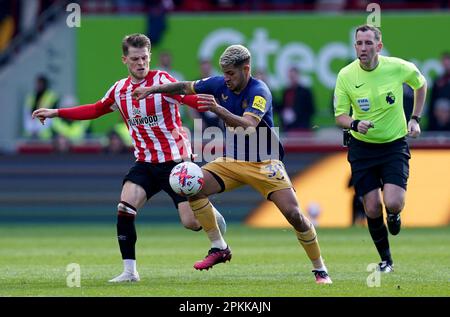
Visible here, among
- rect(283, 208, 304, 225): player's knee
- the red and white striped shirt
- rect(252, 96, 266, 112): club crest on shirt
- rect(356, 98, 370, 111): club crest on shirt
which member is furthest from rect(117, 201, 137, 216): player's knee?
rect(356, 98, 370, 111): club crest on shirt

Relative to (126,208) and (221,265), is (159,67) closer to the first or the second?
(221,265)

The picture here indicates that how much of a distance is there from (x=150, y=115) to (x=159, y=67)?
10.5 metres

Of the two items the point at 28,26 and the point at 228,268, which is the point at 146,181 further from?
the point at 28,26

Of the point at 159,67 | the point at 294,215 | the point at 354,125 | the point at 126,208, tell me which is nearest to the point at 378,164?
the point at 354,125

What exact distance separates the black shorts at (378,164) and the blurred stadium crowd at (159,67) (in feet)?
27.4

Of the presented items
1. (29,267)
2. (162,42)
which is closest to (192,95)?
(29,267)

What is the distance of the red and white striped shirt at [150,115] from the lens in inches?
454

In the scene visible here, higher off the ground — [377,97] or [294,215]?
[377,97]

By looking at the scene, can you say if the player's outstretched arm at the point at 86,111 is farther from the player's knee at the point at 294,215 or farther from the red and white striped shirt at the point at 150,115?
the player's knee at the point at 294,215

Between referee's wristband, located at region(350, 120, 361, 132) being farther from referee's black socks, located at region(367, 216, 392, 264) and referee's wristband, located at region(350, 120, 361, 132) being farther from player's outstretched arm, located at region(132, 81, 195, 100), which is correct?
player's outstretched arm, located at region(132, 81, 195, 100)

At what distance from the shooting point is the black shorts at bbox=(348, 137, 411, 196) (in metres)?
11.9

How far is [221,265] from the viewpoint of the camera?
13023mm

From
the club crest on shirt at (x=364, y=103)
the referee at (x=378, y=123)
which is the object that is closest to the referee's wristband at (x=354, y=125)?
the referee at (x=378, y=123)

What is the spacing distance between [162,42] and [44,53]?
248 cm
